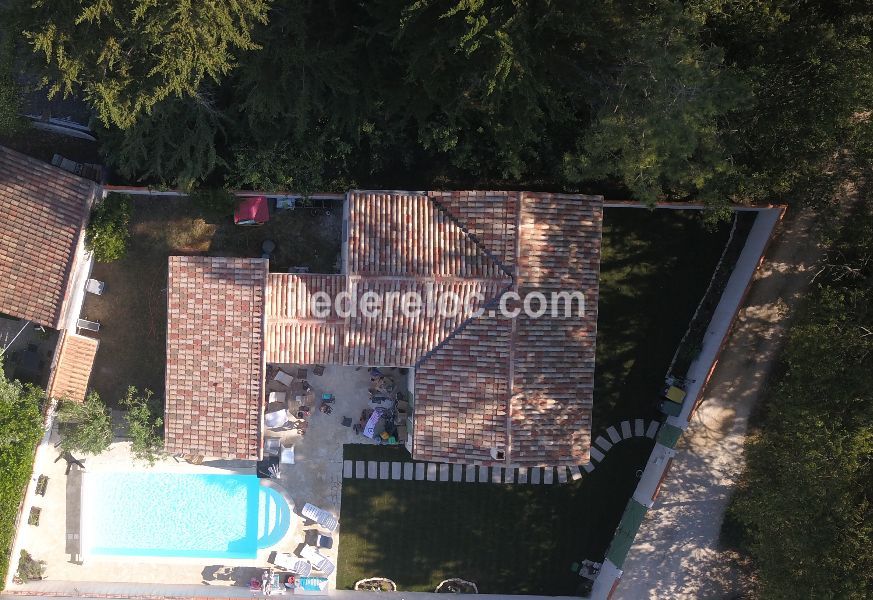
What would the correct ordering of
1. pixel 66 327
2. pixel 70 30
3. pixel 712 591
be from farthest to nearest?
pixel 712 591 < pixel 66 327 < pixel 70 30

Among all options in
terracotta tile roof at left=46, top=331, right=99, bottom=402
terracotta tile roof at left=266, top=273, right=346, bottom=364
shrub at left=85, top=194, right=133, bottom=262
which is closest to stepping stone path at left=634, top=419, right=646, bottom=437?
terracotta tile roof at left=266, top=273, right=346, bottom=364

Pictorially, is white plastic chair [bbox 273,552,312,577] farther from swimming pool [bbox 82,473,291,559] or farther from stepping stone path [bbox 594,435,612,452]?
stepping stone path [bbox 594,435,612,452]

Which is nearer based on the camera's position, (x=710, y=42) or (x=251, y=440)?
(x=710, y=42)

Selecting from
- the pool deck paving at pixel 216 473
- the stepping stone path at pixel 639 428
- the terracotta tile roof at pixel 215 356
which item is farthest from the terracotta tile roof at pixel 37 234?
the stepping stone path at pixel 639 428

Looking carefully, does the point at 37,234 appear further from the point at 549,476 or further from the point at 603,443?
the point at 603,443

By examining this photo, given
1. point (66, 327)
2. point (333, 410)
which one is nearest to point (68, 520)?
point (66, 327)

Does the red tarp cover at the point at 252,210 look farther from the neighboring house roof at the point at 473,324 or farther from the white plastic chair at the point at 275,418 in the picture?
the white plastic chair at the point at 275,418

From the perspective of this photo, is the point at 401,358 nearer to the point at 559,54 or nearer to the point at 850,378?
the point at 559,54
